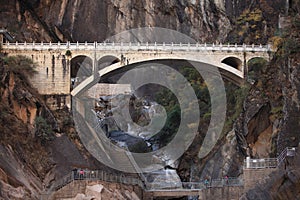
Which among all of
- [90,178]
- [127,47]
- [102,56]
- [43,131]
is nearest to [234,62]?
[127,47]

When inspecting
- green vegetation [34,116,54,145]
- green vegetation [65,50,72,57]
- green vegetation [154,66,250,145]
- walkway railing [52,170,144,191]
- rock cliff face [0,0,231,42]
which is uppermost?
rock cliff face [0,0,231,42]

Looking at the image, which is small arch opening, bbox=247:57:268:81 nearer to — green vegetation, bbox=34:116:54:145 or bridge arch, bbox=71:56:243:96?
bridge arch, bbox=71:56:243:96

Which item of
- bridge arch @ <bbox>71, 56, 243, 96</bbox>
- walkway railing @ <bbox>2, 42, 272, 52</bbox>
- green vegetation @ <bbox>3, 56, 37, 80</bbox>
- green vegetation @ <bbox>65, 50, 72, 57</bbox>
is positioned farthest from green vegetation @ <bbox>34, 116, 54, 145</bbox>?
walkway railing @ <bbox>2, 42, 272, 52</bbox>

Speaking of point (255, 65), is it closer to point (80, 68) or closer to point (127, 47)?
point (127, 47)

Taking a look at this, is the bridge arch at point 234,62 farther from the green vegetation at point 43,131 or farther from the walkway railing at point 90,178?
the walkway railing at point 90,178

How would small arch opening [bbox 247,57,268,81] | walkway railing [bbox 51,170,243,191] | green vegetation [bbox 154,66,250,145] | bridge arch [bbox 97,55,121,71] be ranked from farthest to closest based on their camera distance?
1. bridge arch [bbox 97,55,121,71]
2. small arch opening [bbox 247,57,268,81]
3. green vegetation [bbox 154,66,250,145]
4. walkway railing [bbox 51,170,243,191]

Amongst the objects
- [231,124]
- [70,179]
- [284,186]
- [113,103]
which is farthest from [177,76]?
[284,186]
